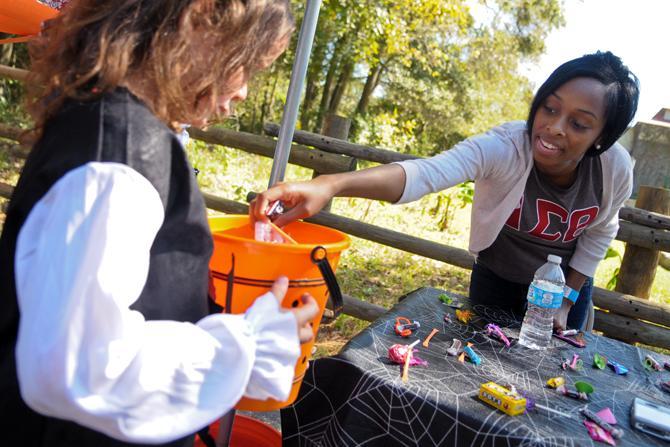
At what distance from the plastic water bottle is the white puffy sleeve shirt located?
1204 millimetres

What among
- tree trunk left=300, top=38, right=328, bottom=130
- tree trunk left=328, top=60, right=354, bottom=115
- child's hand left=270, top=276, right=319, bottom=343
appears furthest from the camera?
tree trunk left=328, top=60, right=354, bottom=115

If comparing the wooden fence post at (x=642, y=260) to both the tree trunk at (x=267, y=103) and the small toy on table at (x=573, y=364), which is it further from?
the tree trunk at (x=267, y=103)

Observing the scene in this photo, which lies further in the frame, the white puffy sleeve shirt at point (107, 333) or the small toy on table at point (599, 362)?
the small toy on table at point (599, 362)

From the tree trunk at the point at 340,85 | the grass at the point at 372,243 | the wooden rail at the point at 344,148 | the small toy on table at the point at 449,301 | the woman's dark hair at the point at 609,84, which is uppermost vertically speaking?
the tree trunk at the point at 340,85

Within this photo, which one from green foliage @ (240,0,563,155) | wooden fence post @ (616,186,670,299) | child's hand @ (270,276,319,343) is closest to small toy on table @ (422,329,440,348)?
child's hand @ (270,276,319,343)

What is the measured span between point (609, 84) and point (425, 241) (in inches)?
83.7

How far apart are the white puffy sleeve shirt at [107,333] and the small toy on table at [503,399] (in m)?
0.68

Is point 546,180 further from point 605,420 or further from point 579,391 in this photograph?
point 605,420

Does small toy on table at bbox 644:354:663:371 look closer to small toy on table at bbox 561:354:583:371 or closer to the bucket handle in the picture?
small toy on table at bbox 561:354:583:371

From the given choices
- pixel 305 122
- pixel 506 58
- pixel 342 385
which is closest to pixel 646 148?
pixel 506 58

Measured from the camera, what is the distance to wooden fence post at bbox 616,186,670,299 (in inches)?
145

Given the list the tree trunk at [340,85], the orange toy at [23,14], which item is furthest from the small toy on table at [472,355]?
the tree trunk at [340,85]

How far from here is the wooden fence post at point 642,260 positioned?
3693 millimetres

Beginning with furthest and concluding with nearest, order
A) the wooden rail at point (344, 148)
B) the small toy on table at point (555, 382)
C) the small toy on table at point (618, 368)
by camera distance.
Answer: the wooden rail at point (344, 148) < the small toy on table at point (618, 368) < the small toy on table at point (555, 382)
